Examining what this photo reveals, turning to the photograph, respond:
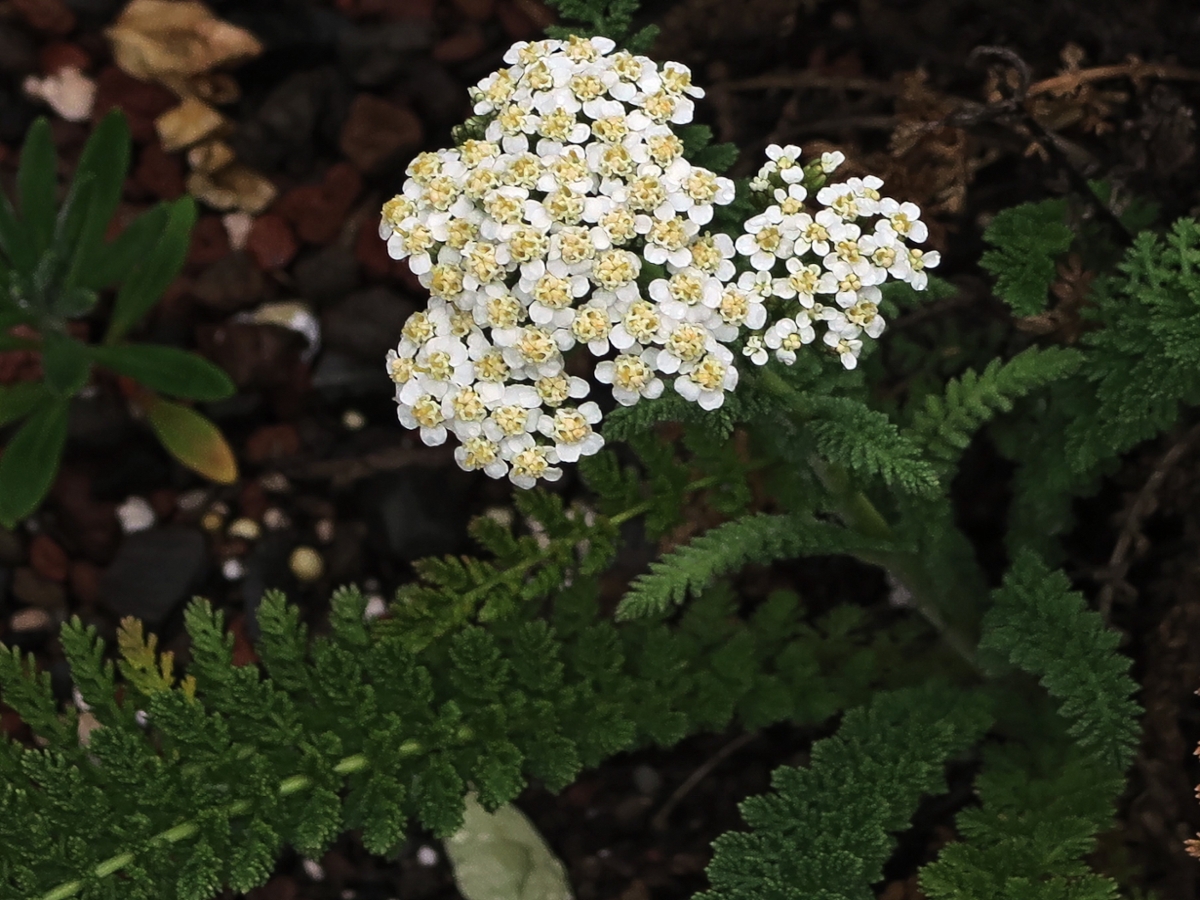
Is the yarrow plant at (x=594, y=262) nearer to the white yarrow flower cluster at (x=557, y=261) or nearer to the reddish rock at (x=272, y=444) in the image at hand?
the white yarrow flower cluster at (x=557, y=261)

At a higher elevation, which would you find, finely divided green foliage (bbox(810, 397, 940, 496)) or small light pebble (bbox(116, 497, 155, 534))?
finely divided green foliage (bbox(810, 397, 940, 496))

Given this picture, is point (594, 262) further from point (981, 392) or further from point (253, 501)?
point (253, 501)

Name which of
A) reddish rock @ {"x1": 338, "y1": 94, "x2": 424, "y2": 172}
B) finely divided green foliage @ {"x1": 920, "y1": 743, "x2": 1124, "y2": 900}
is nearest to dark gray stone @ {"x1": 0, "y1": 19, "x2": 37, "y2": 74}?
reddish rock @ {"x1": 338, "y1": 94, "x2": 424, "y2": 172}

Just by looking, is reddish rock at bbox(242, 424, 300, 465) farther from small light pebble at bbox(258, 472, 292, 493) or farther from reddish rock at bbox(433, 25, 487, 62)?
reddish rock at bbox(433, 25, 487, 62)

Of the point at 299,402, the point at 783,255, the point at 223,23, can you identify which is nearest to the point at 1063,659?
the point at 783,255

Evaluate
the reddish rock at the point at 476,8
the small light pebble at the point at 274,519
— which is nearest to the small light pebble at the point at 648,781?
the small light pebble at the point at 274,519
